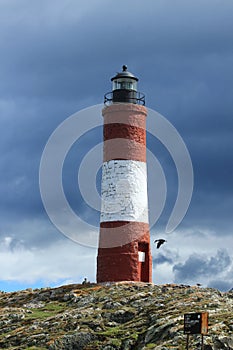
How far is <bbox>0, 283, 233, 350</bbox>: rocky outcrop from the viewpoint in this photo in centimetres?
4231

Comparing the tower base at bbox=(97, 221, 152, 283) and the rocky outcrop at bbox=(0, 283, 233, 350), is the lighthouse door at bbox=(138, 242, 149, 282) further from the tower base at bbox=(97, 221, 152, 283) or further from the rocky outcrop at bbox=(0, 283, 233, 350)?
the rocky outcrop at bbox=(0, 283, 233, 350)

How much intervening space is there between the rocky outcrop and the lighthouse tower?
7.37ft

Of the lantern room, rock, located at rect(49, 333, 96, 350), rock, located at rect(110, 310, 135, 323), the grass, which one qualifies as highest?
Answer: the lantern room

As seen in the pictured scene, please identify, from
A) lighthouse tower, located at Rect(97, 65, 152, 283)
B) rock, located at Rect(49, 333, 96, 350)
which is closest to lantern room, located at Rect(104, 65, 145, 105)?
lighthouse tower, located at Rect(97, 65, 152, 283)

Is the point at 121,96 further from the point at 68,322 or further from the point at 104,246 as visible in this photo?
the point at 68,322

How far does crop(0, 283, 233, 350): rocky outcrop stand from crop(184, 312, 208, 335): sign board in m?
1.25

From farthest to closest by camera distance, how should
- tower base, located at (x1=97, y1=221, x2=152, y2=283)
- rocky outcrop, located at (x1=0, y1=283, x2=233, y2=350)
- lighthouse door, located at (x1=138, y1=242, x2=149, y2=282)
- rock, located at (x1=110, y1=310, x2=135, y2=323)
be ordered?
lighthouse door, located at (x1=138, y1=242, x2=149, y2=282), tower base, located at (x1=97, y1=221, x2=152, y2=283), rock, located at (x1=110, y1=310, x2=135, y2=323), rocky outcrop, located at (x1=0, y1=283, x2=233, y2=350)

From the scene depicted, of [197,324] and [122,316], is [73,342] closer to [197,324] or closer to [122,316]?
[122,316]

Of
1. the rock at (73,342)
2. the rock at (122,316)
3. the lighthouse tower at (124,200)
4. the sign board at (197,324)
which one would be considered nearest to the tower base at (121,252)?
the lighthouse tower at (124,200)

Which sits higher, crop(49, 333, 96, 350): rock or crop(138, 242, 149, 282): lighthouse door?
crop(138, 242, 149, 282): lighthouse door

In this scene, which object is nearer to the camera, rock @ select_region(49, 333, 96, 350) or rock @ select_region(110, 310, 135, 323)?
rock @ select_region(49, 333, 96, 350)

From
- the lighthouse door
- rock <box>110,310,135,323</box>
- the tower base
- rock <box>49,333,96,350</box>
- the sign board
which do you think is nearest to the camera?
the sign board

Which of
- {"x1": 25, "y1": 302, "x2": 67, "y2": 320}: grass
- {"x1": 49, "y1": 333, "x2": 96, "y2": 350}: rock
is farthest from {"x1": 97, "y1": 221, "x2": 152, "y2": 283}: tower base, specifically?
{"x1": 49, "y1": 333, "x2": 96, "y2": 350}: rock

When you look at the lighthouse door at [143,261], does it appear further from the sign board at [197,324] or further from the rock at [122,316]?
the sign board at [197,324]
